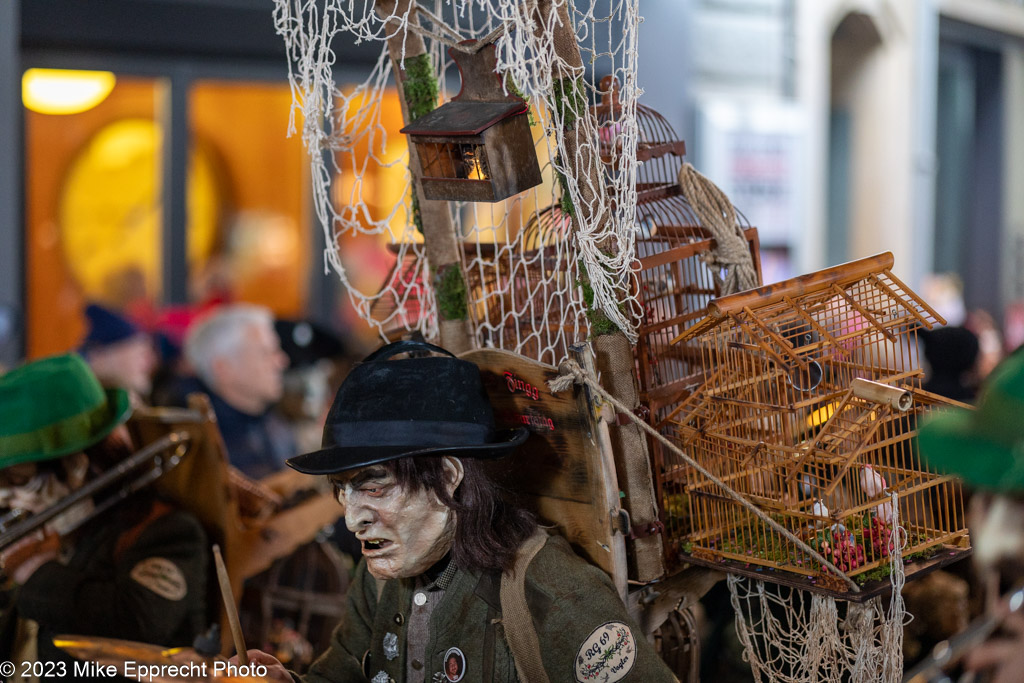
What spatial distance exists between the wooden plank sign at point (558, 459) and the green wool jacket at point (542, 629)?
68mm

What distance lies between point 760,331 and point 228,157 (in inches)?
214

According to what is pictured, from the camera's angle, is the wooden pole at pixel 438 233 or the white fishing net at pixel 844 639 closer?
the white fishing net at pixel 844 639

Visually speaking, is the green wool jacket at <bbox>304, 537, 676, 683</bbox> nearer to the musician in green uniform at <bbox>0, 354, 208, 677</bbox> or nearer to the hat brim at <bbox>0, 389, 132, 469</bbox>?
the musician in green uniform at <bbox>0, 354, 208, 677</bbox>

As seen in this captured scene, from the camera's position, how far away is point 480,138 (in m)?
1.95

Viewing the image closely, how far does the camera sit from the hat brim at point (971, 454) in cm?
130

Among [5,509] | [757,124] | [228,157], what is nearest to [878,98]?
[757,124]

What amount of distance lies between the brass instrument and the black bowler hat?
1.05 metres

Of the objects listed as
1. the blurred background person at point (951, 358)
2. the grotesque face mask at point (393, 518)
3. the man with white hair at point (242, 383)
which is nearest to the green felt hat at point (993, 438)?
the grotesque face mask at point (393, 518)

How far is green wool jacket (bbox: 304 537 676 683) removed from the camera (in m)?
1.80

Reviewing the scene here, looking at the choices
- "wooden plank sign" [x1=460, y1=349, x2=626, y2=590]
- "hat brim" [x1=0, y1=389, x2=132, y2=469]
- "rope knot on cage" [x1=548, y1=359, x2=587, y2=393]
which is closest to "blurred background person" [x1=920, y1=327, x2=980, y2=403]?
"wooden plank sign" [x1=460, y1=349, x2=626, y2=590]

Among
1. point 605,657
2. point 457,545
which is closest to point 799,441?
point 605,657

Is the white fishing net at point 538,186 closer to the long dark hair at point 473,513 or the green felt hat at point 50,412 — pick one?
the long dark hair at point 473,513

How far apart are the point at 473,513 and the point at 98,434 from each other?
129 cm

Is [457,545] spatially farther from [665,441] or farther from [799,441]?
[799,441]
